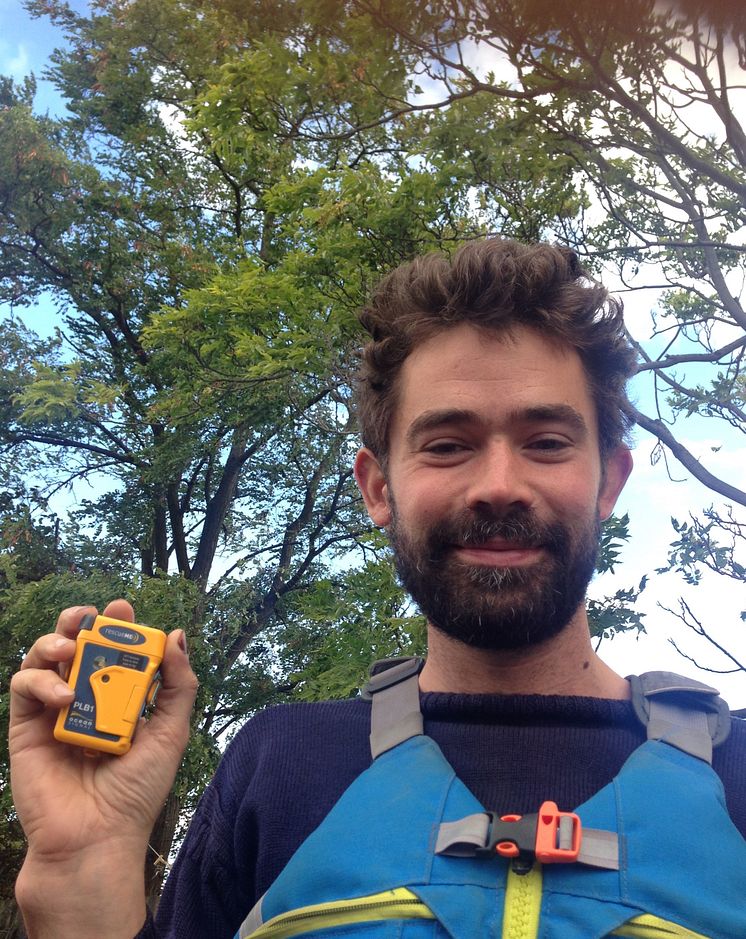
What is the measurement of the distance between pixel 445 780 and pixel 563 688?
1.30 feet

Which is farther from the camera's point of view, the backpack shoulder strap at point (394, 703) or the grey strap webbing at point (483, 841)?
the backpack shoulder strap at point (394, 703)

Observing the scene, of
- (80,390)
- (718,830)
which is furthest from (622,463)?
(80,390)

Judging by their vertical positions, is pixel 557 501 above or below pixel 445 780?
above

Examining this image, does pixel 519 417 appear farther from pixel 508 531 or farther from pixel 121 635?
pixel 121 635

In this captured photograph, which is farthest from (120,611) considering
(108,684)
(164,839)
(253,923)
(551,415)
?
(164,839)

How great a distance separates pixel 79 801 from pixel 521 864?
0.84 meters

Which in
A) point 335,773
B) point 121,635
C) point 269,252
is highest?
point 269,252

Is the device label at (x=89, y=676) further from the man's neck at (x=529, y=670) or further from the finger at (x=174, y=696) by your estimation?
the man's neck at (x=529, y=670)

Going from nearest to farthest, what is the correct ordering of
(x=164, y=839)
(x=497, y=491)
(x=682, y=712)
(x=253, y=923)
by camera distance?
(x=253, y=923) < (x=682, y=712) < (x=497, y=491) < (x=164, y=839)

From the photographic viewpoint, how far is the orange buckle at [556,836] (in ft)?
4.29

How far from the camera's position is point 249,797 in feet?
5.43

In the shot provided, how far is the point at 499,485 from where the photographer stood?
1.71 m

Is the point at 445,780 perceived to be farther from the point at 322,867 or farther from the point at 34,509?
the point at 34,509

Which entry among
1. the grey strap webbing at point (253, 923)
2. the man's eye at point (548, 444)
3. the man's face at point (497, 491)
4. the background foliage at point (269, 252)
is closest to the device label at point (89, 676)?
the grey strap webbing at point (253, 923)
